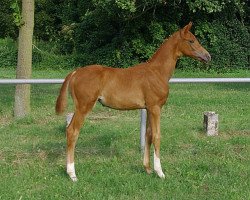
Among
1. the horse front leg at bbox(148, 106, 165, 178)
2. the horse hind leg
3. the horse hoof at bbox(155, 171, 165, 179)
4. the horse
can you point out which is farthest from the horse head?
the horse hoof at bbox(155, 171, 165, 179)

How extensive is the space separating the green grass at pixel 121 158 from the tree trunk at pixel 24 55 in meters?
0.33

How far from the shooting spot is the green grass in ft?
18.2

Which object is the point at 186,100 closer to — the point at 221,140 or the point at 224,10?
the point at 221,140

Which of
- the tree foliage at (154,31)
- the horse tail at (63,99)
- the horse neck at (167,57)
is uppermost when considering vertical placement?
the horse neck at (167,57)

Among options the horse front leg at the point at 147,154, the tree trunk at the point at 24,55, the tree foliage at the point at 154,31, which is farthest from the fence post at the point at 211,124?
the tree foliage at the point at 154,31

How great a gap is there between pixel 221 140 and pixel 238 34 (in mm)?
19081

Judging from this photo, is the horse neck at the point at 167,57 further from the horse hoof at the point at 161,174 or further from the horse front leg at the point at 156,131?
the horse hoof at the point at 161,174

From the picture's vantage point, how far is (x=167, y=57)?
6102mm

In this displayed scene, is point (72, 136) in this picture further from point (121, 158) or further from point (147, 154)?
point (121, 158)

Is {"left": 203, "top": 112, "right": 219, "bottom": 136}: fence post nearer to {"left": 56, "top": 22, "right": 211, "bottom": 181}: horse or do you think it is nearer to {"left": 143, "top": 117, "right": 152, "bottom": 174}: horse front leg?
{"left": 143, "top": 117, "right": 152, "bottom": 174}: horse front leg

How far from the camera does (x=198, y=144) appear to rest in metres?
8.00

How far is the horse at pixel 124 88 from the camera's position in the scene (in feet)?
19.2

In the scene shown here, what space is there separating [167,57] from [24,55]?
17.9 feet

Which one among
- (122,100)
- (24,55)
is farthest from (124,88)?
(24,55)
